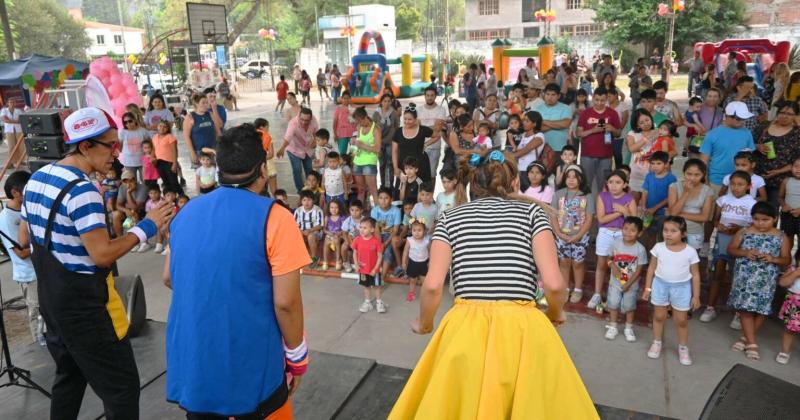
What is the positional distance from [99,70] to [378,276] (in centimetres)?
966

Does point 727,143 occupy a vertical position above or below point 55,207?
below

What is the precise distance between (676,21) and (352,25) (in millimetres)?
18645

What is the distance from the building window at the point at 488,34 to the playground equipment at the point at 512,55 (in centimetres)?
3047

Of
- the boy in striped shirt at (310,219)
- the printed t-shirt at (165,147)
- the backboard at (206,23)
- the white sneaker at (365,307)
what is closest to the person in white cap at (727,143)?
the white sneaker at (365,307)

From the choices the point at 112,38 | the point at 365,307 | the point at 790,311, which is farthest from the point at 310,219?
the point at 112,38

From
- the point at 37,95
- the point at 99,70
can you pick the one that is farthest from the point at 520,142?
the point at 37,95

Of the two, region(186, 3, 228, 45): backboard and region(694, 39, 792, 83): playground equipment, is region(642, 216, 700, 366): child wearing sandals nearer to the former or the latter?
region(694, 39, 792, 83): playground equipment

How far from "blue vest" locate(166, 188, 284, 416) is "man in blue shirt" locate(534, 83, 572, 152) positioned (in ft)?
→ 19.1

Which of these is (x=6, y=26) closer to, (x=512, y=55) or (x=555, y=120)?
(x=555, y=120)

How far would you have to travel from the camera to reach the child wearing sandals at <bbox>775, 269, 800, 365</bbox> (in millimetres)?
4461

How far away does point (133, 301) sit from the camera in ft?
16.3

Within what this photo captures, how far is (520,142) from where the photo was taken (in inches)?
281

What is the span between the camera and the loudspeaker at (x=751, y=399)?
10.4ft

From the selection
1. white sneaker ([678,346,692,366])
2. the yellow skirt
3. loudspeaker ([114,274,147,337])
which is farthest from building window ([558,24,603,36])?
the yellow skirt
